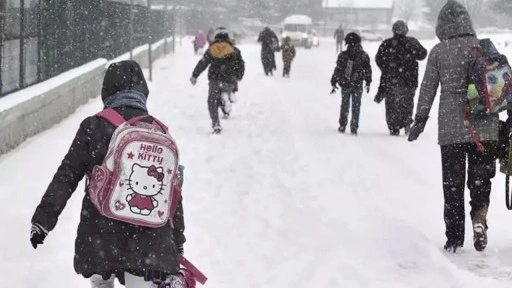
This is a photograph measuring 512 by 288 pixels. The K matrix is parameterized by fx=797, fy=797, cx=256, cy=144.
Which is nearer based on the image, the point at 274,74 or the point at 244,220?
the point at 244,220

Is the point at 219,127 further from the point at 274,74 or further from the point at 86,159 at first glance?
the point at 274,74

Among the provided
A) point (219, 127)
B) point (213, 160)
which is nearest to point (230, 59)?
point (219, 127)

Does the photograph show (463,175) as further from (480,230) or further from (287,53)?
(287,53)

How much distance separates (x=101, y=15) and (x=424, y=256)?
562 inches

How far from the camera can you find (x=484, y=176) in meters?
6.02

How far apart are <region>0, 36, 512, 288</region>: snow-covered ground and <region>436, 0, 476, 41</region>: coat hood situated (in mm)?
1693

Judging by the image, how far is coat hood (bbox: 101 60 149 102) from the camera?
140 inches

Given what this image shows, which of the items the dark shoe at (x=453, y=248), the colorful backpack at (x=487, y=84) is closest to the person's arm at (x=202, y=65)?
the dark shoe at (x=453, y=248)

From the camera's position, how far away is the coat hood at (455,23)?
6.01 meters

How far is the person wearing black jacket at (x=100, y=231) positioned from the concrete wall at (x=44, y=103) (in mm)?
5967

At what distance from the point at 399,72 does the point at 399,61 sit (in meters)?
0.18

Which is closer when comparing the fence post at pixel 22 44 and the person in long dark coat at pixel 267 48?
the fence post at pixel 22 44

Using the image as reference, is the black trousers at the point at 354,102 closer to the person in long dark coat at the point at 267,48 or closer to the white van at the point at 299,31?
the person in long dark coat at the point at 267,48

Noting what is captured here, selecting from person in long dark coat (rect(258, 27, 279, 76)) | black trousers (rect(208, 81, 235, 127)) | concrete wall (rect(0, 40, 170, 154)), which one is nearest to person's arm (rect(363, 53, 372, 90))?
black trousers (rect(208, 81, 235, 127))
